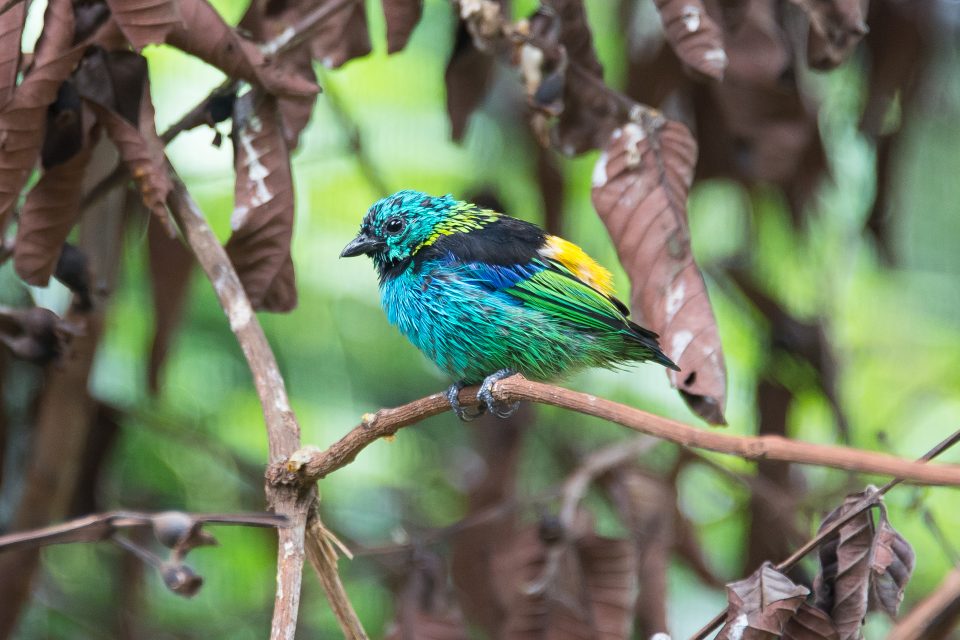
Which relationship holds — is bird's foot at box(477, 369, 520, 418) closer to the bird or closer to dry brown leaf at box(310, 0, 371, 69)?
the bird

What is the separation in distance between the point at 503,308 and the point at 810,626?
1353 millimetres

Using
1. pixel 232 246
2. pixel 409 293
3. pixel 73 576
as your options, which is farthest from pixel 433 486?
pixel 232 246

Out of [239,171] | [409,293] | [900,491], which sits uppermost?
[239,171]

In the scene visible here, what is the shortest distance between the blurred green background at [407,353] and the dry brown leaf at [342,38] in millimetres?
1326

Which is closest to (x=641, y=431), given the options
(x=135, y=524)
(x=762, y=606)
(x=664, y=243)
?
(x=762, y=606)

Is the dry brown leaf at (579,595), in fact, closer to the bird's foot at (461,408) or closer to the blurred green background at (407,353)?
the bird's foot at (461,408)

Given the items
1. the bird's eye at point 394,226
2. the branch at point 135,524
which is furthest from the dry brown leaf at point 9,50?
the bird's eye at point 394,226

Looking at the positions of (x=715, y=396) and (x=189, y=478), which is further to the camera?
(x=189, y=478)

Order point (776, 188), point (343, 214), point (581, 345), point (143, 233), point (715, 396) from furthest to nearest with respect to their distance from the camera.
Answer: point (343, 214) < point (776, 188) < point (143, 233) < point (581, 345) < point (715, 396)

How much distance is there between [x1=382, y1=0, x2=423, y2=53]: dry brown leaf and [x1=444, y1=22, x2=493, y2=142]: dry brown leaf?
0.31 metres

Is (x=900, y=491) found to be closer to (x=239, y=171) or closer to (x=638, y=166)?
(x=638, y=166)

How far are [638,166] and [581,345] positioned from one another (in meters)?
0.61

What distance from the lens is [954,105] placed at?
5.14 m

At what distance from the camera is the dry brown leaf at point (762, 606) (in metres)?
2.28
